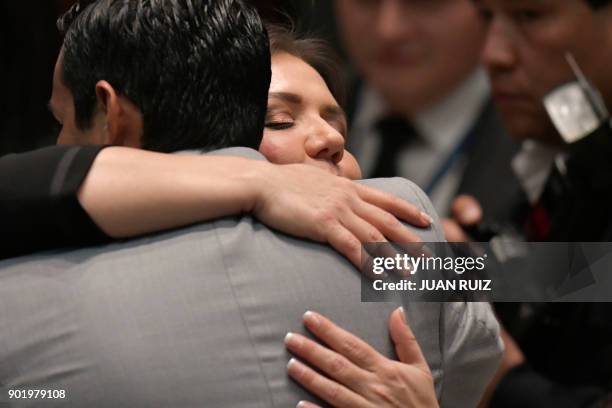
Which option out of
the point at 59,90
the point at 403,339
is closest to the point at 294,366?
the point at 403,339

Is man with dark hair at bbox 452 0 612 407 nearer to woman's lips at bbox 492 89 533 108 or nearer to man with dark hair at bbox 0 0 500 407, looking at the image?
woman's lips at bbox 492 89 533 108

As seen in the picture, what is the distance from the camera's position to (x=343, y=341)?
1419mm

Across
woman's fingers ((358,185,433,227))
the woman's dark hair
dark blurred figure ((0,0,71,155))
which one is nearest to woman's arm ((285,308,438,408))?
woman's fingers ((358,185,433,227))

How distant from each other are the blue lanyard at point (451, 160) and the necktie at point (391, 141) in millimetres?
149

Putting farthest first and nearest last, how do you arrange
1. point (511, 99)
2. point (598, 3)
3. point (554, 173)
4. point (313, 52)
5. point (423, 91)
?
point (423, 91)
point (511, 99)
point (598, 3)
point (554, 173)
point (313, 52)

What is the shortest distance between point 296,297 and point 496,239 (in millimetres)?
1292

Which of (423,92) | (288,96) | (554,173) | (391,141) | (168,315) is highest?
(288,96)

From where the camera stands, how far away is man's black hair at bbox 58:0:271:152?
147 cm

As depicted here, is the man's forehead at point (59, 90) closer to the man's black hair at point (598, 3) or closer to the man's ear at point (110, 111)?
the man's ear at point (110, 111)

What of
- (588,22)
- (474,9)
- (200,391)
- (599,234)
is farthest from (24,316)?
(474,9)

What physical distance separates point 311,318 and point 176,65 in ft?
1.13

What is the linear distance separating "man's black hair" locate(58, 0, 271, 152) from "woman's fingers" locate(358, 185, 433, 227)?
165 millimetres

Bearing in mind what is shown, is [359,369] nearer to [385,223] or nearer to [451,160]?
[385,223]

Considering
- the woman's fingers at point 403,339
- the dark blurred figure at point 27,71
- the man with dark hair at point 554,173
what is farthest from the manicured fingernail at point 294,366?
the dark blurred figure at point 27,71
